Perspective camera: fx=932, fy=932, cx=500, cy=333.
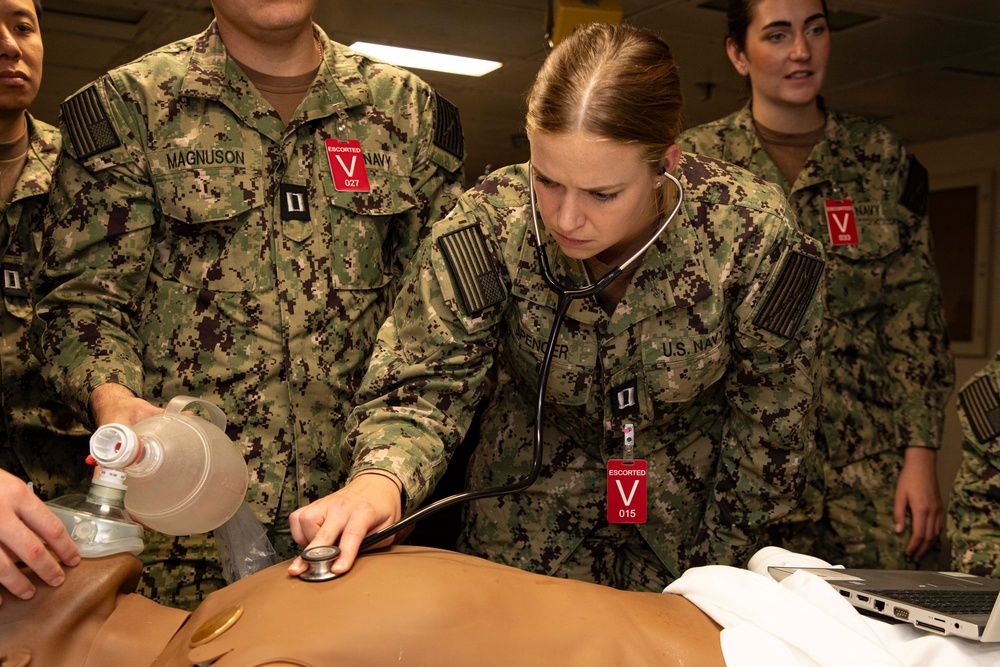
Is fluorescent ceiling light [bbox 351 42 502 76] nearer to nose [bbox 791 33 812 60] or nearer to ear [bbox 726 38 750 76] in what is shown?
ear [bbox 726 38 750 76]

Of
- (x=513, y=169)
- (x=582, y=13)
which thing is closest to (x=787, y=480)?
(x=513, y=169)

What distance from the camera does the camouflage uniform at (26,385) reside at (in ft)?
6.86

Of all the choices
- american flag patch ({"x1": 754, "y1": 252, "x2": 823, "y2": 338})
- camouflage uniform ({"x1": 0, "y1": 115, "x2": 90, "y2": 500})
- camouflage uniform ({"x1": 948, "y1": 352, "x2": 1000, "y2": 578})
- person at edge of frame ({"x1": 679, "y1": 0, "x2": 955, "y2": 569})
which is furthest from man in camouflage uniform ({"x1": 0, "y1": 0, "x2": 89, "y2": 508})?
camouflage uniform ({"x1": 948, "y1": 352, "x2": 1000, "y2": 578})

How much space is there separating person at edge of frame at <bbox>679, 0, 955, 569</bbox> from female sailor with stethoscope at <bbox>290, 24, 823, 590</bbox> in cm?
75

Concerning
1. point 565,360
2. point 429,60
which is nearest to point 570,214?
point 565,360

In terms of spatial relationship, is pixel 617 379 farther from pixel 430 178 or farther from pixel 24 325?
pixel 24 325

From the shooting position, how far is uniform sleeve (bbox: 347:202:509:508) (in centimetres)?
142

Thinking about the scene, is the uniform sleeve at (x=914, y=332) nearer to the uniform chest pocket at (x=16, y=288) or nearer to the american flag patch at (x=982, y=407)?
the american flag patch at (x=982, y=407)

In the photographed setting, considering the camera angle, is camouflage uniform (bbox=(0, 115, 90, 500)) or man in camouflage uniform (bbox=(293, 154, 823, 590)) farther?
camouflage uniform (bbox=(0, 115, 90, 500))

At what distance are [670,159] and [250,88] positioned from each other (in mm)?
819

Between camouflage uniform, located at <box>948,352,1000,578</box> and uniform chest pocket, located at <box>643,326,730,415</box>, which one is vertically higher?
uniform chest pocket, located at <box>643,326,730,415</box>

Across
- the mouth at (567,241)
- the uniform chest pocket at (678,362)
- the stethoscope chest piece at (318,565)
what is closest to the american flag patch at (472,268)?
the mouth at (567,241)

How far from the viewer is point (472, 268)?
1537 mm

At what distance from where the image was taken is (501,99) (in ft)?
20.5
